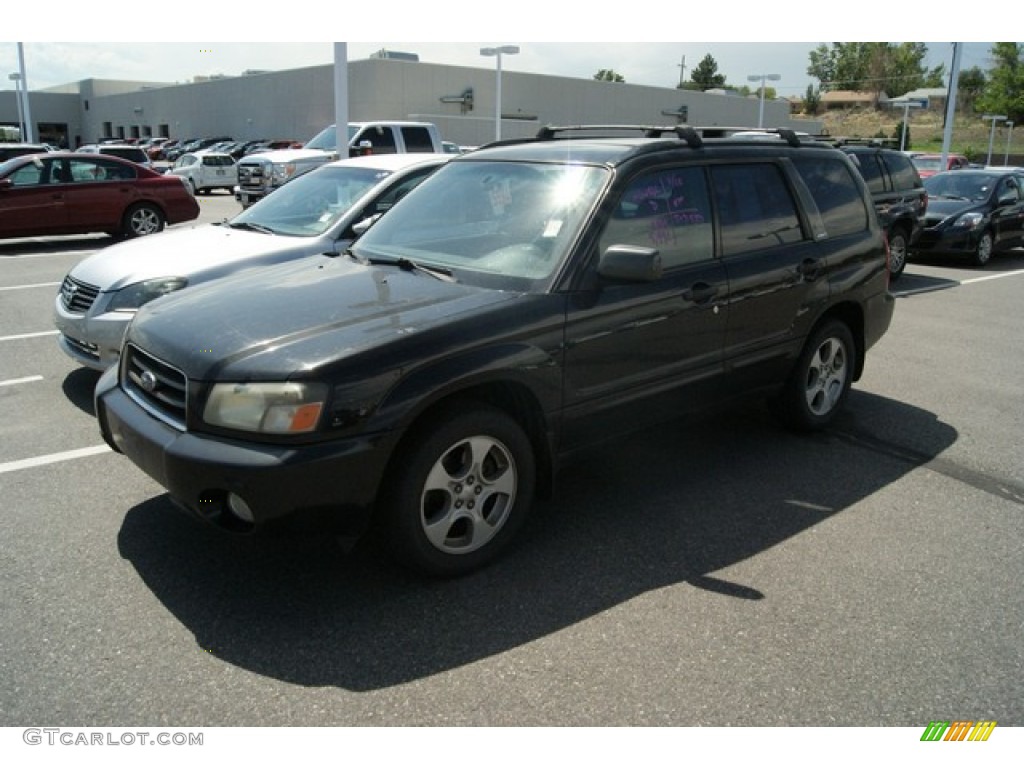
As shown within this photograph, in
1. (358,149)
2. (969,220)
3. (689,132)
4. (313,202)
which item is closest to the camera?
(689,132)

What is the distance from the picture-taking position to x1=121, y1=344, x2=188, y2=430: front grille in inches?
133

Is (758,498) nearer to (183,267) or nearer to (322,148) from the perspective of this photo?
(183,267)

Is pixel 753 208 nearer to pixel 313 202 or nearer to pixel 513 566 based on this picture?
pixel 513 566

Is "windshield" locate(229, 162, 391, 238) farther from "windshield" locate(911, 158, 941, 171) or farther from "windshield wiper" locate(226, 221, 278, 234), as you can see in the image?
"windshield" locate(911, 158, 941, 171)

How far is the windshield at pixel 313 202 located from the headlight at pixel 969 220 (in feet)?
35.0

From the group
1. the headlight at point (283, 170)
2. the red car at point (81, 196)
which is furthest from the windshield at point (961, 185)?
the red car at point (81, 196)

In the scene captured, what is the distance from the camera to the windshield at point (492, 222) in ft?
12.8

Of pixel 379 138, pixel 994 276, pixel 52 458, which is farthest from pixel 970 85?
pixel 52 458

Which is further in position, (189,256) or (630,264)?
(189,256)

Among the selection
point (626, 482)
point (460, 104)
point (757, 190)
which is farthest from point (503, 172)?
point (460, 104)

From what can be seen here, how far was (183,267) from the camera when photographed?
19.8 ft

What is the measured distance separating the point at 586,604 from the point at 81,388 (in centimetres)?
449

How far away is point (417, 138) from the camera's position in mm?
20016

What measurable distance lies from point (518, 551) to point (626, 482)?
3.44 feet
